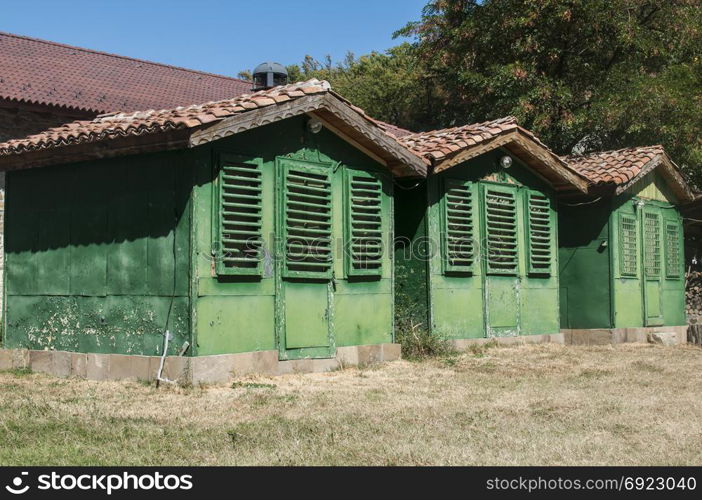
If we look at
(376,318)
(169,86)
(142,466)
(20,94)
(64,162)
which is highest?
(169,86)

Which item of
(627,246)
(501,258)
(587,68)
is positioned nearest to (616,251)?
(627,246)

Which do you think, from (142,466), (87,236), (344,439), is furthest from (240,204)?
(142,466)

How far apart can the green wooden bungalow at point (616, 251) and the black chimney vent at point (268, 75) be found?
212 inches

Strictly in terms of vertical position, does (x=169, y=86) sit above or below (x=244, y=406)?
above

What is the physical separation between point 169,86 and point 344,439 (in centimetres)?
1636

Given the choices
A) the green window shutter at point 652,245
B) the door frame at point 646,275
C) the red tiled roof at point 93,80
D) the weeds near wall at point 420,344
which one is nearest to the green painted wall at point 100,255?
the weeds near wall at point 420,344

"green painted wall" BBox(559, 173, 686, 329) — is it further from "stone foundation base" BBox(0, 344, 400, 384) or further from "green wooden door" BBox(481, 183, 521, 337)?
"stone foundation base" BBox(0, 344, 400, 384)

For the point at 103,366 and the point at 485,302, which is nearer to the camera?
the point at 103,366

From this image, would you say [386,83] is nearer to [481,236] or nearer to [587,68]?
[587,68]

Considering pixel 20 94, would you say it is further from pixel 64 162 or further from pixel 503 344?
pixel 503 344

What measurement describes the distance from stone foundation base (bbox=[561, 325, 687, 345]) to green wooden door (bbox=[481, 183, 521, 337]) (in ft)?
6.50

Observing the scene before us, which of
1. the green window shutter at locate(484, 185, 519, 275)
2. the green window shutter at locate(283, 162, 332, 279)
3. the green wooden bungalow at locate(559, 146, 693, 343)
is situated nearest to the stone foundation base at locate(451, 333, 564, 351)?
the green wooden bungalow at locate(559, 146, 693, 343)

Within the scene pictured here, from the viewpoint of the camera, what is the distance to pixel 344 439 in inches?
247
